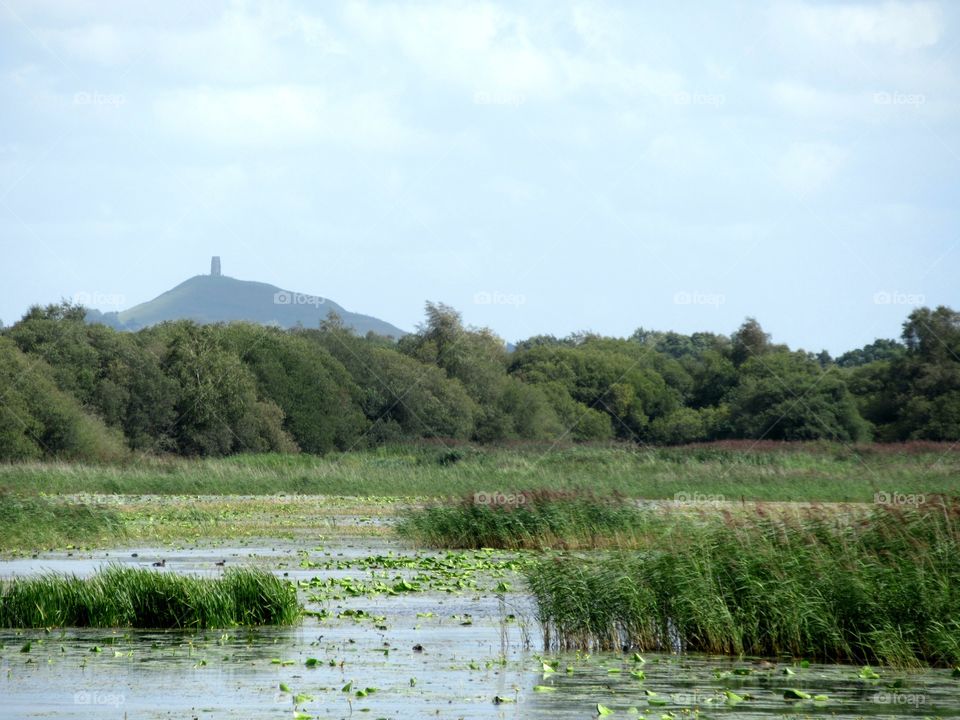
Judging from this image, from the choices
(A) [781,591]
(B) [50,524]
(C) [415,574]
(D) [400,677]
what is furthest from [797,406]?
(D) [400,677]

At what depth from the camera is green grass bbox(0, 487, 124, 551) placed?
29938mm

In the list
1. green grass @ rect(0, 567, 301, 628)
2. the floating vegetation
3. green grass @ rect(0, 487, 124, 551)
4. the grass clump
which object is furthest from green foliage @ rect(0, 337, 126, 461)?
green grass @ rect(0, 567, 301, 628)

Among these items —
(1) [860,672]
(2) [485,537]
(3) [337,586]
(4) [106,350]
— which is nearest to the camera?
(1) [860,672]

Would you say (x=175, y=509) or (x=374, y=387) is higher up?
(x=374, y=387)

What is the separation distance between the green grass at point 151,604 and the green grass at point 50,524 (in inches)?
485

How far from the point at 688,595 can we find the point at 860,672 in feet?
7.89

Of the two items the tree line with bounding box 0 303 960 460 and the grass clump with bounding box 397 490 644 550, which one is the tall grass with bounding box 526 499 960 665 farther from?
the tree line with bounding box 0 303 960 460

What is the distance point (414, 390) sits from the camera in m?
79.8

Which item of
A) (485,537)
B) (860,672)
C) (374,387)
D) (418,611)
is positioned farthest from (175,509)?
(374,387)

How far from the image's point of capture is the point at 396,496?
4591 cm

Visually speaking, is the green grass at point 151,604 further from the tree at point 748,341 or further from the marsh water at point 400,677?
the tree at point 748,341

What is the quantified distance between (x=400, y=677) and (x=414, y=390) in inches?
2583

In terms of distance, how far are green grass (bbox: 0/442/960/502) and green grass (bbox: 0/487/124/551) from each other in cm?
987

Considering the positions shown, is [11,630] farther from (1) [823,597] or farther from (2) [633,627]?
(1) [823,597]
